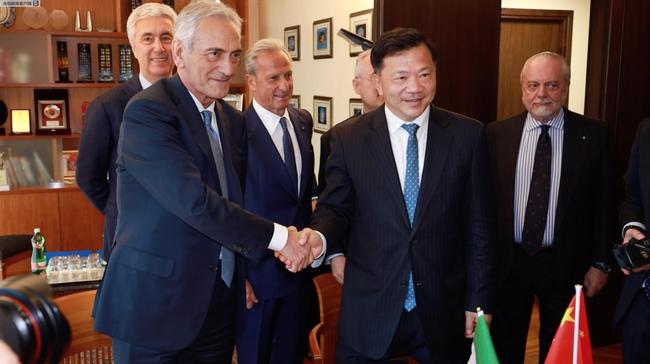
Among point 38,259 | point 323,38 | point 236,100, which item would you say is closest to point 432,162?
point 38,259

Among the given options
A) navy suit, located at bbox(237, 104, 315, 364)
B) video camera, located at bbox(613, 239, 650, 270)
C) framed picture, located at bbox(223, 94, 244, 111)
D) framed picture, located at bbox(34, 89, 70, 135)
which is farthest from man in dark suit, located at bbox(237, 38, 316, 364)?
framed picture, located at bbox(34, 89, 70, 135)

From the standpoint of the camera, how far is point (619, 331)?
411 cm

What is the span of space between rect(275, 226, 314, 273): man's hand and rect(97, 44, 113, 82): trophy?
3685 mm

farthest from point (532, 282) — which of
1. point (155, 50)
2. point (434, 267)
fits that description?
point (155, 50)

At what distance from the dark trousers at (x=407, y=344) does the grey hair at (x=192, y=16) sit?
43.9 inches

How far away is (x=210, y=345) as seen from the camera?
213 cm

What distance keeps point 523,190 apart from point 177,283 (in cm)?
174

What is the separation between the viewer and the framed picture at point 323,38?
545cm

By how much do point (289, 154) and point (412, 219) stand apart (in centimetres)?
78

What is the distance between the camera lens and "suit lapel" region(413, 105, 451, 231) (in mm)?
2158

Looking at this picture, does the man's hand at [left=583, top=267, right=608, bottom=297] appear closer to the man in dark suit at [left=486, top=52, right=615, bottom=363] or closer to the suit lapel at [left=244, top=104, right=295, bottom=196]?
the man in dark suit at [left=486, top=52, right=615, bottom=363]

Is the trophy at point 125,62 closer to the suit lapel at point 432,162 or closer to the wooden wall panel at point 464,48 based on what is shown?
the wooden wall panel at point 464,48

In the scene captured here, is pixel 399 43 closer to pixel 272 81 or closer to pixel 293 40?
pixel 272 81

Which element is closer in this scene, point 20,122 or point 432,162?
point 432,162
